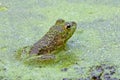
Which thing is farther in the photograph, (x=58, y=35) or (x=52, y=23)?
(x=52, y=23)

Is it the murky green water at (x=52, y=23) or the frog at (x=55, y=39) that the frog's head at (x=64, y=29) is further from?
the murky green water at (x=52, y=23)

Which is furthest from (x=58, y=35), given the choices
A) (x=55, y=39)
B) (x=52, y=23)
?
(x=52, y=23)

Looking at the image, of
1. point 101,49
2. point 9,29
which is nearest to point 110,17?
point 101,49

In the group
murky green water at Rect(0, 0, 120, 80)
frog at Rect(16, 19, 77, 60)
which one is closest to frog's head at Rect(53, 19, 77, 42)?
frog at Rect(16, 19, 77, 60)

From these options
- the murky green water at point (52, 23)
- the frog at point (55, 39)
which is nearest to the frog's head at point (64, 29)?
the frog at point (55, 39)

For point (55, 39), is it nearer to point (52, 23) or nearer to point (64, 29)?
point (64, 29)

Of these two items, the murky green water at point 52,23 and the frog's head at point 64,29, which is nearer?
the murky green water at point 52,23

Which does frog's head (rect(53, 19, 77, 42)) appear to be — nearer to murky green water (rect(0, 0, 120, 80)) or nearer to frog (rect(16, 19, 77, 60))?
frog (rect(16, 19, 77, 60))

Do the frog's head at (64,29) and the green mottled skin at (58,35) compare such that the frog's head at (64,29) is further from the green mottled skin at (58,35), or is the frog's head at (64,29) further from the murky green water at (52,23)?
the murky green water at (52,23)
